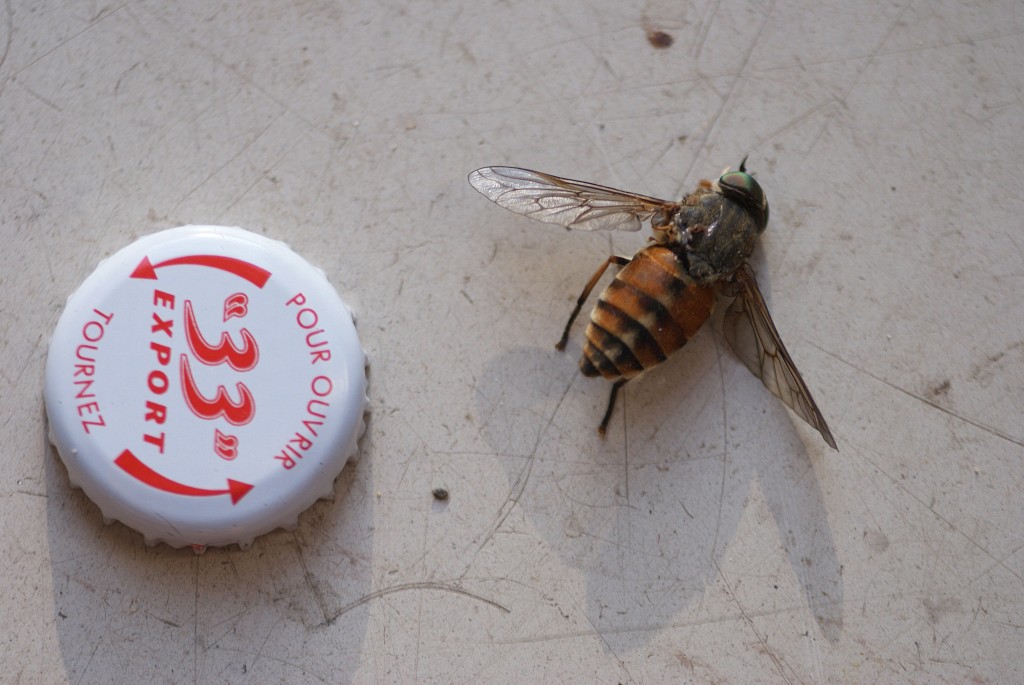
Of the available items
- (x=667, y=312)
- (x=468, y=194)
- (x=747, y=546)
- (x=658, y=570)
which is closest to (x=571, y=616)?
(x=658, y=570)

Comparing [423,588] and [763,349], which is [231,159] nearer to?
[423,588]

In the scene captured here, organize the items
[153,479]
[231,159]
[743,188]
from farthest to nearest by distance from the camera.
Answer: [231,159], [743,188], [153,479]

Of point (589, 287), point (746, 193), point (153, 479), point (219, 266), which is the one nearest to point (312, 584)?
point (153, 479)

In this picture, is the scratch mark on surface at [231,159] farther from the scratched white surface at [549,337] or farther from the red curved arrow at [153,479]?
the red curved arrow at [153,479]

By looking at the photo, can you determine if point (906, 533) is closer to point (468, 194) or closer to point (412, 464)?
point (412, 464)

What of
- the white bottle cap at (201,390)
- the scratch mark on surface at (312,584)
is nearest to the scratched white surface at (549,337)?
the scratch mark on surface at (312,584)

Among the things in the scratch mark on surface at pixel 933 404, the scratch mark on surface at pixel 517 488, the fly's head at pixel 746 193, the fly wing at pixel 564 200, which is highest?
the fly's head at pixel 746 193
